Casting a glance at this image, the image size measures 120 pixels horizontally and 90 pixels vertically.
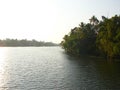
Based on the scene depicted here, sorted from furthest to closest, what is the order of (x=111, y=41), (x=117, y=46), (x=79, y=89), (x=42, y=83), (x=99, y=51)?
(x=99, y=51) < (x=111, y=41) < (x=117, y=46) < (x=42, y=83) < (x=79, y=89)

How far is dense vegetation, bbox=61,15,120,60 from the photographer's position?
97.3 m

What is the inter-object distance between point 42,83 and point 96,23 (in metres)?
96.9

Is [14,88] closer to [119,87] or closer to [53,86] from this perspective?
[53,86]

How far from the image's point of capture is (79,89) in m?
44.8

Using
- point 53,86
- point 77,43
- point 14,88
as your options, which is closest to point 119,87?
point 53,86

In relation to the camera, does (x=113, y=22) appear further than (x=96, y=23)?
No

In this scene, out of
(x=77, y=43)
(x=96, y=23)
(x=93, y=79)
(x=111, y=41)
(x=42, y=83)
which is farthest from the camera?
(x=96, y=23)

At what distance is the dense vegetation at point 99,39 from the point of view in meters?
97.3

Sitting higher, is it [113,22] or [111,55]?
[113,22]

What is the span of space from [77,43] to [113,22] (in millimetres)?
34774

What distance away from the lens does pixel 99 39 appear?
113625mm

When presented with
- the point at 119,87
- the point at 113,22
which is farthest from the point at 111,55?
the point at 119,87

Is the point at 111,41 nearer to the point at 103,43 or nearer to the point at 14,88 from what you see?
the point at 103,43

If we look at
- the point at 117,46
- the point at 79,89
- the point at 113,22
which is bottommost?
the point at 79,89
